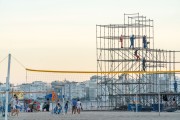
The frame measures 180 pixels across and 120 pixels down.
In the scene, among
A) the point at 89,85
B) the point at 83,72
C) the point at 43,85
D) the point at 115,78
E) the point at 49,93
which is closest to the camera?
the point at 83,72

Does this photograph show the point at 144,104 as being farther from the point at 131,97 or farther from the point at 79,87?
the point at 79,87

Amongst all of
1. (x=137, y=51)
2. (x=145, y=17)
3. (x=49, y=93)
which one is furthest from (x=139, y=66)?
(x=49, y=93)

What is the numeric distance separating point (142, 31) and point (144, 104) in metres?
6.68

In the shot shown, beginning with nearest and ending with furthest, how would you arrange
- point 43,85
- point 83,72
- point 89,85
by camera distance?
1. point 83,72
2. point 43,85
3. point 89,85

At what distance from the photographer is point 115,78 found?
51344mm

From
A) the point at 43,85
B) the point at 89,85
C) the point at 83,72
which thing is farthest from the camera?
the point at 89,85

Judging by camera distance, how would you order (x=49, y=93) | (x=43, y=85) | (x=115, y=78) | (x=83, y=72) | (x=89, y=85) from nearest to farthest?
1. (x=83, y=72)
2. (x=43, y=85)
3. (x=49, y=93)
4. (x=89, y=85)
5. (x=115, y=78)

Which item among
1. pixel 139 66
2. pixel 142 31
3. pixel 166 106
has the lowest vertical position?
pixel 166 106

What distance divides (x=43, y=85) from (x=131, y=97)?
10105 millimetres

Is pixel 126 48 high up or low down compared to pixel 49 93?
up

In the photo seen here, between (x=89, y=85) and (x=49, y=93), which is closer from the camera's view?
(x=49, y=93)

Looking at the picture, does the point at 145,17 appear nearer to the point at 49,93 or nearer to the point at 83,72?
the point at 49,93

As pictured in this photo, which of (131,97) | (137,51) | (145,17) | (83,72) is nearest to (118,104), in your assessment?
(131,97)

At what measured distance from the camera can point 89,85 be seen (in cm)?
4734
